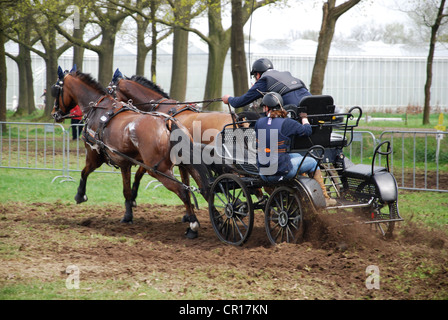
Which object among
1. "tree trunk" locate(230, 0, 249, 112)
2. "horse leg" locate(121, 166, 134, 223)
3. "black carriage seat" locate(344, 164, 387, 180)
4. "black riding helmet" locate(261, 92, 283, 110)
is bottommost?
"horse leg" locate(121, 166, 134, 223)

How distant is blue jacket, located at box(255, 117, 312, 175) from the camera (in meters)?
6.44

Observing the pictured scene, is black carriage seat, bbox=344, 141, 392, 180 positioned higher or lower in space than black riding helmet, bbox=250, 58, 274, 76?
lower

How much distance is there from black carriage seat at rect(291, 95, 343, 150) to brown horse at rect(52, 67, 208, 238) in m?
1.65

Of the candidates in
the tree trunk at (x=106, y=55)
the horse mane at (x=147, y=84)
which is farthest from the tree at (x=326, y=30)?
the tree trunk at (x=106, y=55)

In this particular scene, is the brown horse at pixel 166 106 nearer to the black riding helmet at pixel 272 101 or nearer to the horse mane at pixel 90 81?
the horse mane at pixel 90 81

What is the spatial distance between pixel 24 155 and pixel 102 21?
10.0 meters

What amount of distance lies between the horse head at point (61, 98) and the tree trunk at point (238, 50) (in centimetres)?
622

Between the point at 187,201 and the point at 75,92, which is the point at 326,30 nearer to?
the point at 75,92

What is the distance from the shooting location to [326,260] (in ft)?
19.6

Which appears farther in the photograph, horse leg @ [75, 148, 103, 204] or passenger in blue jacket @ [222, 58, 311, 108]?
horse leg @ [75, 148, 103, 204]

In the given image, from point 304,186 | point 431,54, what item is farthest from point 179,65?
point 304,186
